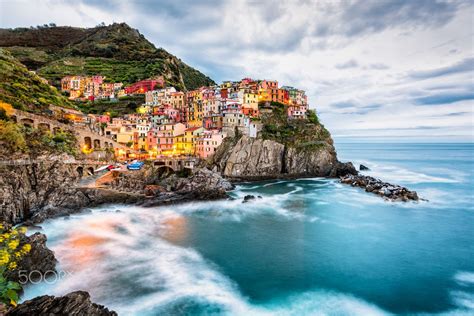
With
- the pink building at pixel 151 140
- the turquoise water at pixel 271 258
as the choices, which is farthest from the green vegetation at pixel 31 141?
the pink building at pixel 151 140

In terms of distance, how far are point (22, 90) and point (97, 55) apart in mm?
81631

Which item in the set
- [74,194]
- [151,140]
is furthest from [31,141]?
[151,140]

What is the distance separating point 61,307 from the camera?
421 inches

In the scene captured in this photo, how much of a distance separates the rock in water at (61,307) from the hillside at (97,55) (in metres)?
94.2

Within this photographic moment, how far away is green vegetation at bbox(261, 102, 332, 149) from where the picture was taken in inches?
2213

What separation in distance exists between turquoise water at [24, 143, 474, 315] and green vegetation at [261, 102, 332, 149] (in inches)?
835

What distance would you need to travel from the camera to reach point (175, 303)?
50.4ft

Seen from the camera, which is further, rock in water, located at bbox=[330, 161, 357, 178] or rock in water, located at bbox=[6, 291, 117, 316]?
rock in water, located at bbox=[330, 161, 357, 178]

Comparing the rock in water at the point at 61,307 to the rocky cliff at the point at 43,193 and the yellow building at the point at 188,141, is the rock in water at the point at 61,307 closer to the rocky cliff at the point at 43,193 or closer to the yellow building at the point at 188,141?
the rocky cliff at the point at 43,193

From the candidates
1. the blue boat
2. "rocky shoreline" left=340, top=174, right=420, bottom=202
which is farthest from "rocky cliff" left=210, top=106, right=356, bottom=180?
the blue boat

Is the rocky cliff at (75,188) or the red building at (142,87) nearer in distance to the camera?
the rocky cliff at (75,188)

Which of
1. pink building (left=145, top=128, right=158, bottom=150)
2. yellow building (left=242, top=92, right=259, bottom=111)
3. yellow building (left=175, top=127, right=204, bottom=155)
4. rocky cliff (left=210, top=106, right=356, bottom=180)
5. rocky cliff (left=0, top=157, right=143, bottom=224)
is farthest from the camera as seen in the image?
yellow building (left=242, top=92, right=259, bottom=111)

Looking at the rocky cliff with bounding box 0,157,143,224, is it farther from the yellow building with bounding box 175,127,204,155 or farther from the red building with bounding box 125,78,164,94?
the red building with bounding box 125,78,164,94

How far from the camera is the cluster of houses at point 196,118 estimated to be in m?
53.8
